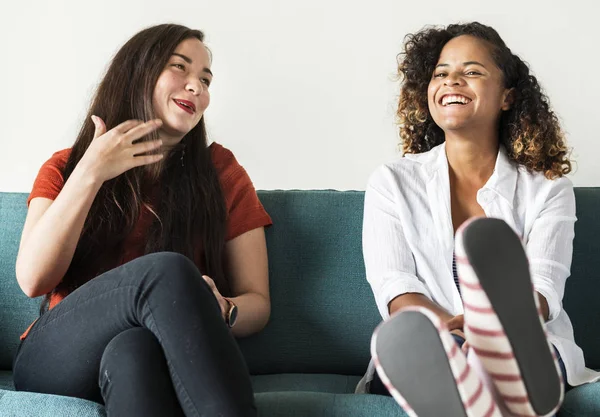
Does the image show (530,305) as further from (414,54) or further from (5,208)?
(5,208)

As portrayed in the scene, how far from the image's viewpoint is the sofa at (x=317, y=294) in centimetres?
193

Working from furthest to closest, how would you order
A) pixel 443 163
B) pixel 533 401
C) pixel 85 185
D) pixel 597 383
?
pixel 443 163 < pixel 85 185 < pixel 597 383 < pixel 533 401

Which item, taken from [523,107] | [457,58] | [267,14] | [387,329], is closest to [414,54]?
[457,58]

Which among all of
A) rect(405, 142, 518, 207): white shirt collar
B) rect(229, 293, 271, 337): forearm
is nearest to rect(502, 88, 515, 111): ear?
rect(405, 142, 518, 207): white shirt collar

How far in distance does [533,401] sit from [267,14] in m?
1.66

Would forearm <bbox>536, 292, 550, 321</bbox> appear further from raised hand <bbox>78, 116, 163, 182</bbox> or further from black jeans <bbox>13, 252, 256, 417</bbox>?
raised hand <bbox>78, 116, 163, 182</bbox>

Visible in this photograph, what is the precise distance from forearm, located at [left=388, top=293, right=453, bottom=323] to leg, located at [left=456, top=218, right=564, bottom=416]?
1.63 ft

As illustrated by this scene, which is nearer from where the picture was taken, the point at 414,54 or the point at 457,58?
the point at 457,58

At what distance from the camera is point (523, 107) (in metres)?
1.93

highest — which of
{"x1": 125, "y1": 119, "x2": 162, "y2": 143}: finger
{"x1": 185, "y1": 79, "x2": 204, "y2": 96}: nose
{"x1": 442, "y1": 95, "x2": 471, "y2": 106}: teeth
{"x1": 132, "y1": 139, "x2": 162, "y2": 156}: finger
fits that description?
{"x1": 185, "y1": 79, "x2": 204, "y2": 96}: nose

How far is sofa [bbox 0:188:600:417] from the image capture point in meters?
1.93

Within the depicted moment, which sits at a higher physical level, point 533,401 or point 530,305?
point 530,305

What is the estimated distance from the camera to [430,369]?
112cm

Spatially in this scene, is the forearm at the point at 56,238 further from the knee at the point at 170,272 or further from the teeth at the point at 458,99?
the teeth at the point at 458,99
